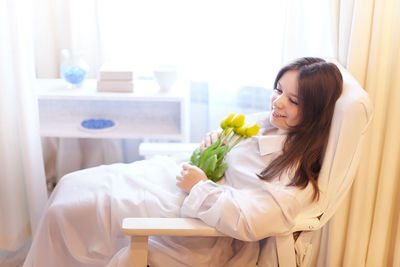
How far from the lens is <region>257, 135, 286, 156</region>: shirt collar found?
4.73 feet

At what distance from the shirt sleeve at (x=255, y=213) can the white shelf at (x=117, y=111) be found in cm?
87

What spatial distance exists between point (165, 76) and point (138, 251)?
1030mm

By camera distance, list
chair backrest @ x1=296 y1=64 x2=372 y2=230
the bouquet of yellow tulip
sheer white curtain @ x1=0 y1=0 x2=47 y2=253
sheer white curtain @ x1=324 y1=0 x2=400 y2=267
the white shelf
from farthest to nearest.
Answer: the white shelf
sheer white curtain @ x1=0 y1=0 x2=47 y2=253
the bouquet of yellow tulip
sheer white curtain @ x1=324 y1=0 x2=400 y2=267
chair backrest @ x1=296 y1=64 x2=372 y2=230

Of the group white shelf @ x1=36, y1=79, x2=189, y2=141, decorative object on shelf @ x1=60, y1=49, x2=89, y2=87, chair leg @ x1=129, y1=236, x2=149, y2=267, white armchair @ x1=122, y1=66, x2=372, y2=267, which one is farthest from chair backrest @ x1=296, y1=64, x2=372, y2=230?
decorative object on shelf @ x1=60, y1=49, x2=89, y2=87

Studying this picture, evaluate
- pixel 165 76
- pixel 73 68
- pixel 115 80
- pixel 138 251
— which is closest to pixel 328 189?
pixel 138 251

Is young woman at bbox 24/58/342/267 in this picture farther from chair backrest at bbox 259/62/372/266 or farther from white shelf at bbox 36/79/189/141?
white shelf at bbox 36/79/189/141

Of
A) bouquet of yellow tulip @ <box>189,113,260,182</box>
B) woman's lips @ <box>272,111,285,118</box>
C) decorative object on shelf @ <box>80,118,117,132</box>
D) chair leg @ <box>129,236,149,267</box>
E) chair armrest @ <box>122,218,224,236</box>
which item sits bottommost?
chair leg @ <box>129,236,149,267</box>

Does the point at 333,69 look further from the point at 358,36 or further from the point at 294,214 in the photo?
the point at 294,214

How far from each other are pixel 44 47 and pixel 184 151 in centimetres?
109

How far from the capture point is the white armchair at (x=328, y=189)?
1224mm

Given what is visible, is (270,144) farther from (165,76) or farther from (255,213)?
(165,76)

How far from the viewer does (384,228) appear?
155 cm

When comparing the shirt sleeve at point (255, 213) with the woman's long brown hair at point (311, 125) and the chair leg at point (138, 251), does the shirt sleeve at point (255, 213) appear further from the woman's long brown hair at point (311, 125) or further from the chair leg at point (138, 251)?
the chair leg at point (138, 251)

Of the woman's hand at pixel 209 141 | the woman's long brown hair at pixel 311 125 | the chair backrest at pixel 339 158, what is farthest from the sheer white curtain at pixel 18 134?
the chair backrest at pixel 339 158
